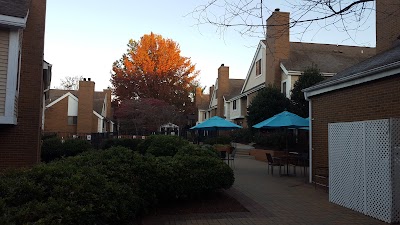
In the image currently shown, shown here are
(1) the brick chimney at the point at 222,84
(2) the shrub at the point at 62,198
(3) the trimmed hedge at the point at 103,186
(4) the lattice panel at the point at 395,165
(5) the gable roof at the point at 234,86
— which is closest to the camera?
(2) the shrub at the point at 62,198

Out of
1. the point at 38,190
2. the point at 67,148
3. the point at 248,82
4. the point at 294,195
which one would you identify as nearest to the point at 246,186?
the point at 294,195

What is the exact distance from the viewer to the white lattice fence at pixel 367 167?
21.6 feet

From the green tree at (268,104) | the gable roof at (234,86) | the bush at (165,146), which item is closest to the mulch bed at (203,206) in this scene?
the bush at (165,146)

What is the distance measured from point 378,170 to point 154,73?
1674 inches

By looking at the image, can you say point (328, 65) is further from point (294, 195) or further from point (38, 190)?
point (38, 190)

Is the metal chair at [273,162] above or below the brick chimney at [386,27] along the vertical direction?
below

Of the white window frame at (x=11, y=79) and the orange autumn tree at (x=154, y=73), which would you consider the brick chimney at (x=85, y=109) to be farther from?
the white window frame at (x=11, y=79)

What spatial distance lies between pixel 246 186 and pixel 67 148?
30.3 ft

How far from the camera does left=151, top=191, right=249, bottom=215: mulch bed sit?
24.3 ft

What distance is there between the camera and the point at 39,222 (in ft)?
11.3

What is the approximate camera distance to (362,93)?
8797mm

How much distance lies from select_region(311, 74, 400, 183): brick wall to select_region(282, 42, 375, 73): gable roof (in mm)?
15314

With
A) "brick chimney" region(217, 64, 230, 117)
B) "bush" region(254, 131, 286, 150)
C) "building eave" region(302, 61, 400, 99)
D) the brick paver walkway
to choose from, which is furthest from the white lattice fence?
"brick chimney" region(217, 64, 230, 117)

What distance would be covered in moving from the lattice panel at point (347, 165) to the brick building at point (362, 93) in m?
0.92
